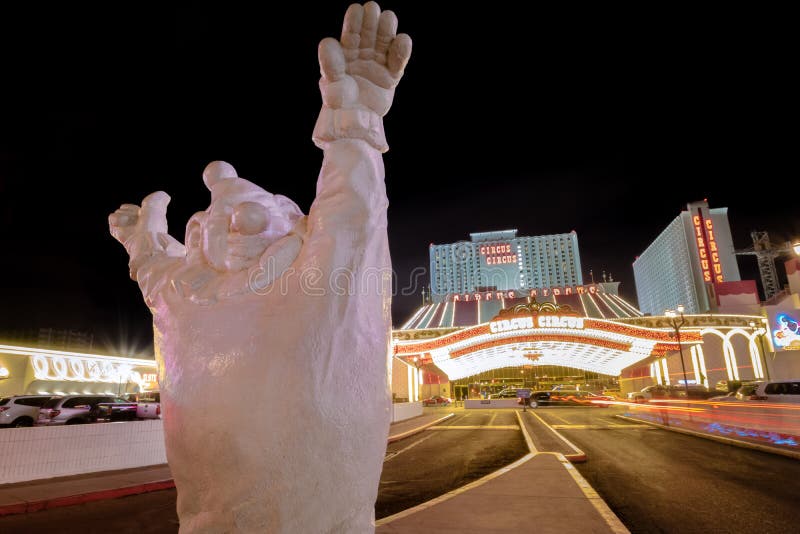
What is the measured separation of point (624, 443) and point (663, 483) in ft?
17.2

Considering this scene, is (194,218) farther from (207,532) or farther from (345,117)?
(207,532)

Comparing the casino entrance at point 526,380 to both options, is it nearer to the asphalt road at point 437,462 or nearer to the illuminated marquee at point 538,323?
the illuminated marquee at point 538,323

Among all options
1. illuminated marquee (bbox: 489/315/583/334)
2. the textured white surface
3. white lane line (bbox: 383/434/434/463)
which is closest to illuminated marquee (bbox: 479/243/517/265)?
illuminated marquee (bbox: 489/315/583/334)

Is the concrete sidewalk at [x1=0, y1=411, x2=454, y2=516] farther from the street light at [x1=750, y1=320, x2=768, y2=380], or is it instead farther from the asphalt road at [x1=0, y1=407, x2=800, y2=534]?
the street light at [x1=750, y1=320, x2=768, y2=380]

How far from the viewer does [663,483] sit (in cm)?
672

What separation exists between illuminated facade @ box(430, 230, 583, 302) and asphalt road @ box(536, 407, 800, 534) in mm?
A: 80272

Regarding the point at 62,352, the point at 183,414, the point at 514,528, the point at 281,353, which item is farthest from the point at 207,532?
the point at 62,352

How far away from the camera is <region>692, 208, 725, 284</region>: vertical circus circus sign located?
53.0 m

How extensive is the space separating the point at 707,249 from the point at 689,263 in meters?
15.5

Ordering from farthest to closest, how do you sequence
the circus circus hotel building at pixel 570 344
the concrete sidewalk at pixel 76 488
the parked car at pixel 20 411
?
the circus circus hotel building at pixel 570 344 → the parked car at pixel 20 411 → the concrete sidewalk at pixel 76 488

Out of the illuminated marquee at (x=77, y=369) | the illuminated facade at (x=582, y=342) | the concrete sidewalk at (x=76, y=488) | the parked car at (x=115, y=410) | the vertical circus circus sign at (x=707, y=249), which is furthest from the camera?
the vertical circus circus sign at (x=707, y=249)

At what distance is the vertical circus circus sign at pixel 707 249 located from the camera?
53.0 meters

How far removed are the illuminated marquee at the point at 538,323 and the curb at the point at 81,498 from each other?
2264 cm

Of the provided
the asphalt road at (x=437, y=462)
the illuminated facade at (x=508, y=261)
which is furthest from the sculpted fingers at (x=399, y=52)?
the illuminated facade at (x=508, y=261)
